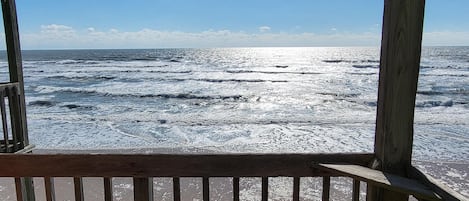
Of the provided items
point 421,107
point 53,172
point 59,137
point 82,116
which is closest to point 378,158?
point 53,172

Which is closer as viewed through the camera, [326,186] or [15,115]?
[326,186]

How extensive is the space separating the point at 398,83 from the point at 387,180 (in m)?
0.40

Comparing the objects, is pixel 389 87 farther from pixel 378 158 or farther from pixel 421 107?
pixel 421 107

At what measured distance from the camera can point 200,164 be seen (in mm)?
1582

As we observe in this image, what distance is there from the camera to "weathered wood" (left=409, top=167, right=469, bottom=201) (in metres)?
1.14

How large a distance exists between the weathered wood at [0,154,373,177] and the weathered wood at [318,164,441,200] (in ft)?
0.24

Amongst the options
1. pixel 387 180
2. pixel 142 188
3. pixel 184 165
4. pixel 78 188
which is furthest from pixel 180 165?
pixel 387 180

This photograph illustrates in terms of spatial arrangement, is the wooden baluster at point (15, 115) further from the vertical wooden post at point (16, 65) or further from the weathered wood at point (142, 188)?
the weathered wood at point (142, 188)

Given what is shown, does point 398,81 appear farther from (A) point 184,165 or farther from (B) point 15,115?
(B) point 15,115

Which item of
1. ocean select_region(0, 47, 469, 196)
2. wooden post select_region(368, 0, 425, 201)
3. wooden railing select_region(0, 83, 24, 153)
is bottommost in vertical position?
ocean select_region(0, 47, 469, 196)

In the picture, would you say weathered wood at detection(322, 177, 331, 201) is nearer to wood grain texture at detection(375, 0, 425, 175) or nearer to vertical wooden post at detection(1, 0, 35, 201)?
wood grain texture at detection(375, 0, 425, 175)

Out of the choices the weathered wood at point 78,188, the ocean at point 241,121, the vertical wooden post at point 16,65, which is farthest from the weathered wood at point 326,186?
the ocean at point 241,121

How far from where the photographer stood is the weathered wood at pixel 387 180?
121 cm

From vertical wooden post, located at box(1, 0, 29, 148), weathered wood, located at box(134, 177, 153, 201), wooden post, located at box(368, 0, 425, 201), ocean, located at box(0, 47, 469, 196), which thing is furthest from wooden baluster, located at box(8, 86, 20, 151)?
wooden post, located at box(368, 0, 425, 201)
